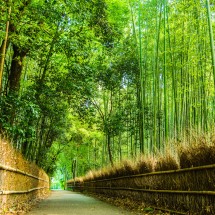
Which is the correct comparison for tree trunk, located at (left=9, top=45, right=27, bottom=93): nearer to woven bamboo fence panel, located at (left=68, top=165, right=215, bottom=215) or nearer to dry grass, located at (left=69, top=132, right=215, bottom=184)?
dry grass, located at (left=69, top=132, right=215, bottom=184)

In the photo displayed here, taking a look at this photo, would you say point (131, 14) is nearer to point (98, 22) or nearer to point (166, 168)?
point (98, 22)

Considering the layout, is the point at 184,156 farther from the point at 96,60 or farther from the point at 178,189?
the point at 96,60

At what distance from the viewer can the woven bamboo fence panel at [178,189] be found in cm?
412

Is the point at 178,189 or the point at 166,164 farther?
the point at 166,164

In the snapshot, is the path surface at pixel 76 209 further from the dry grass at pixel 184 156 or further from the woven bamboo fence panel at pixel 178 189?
the dry grass at pixel 184 156

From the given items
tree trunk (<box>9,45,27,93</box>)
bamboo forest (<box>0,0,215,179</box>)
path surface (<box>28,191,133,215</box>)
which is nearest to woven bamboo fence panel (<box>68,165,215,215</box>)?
bamboo forest (<box>0,0,215,179</box>)

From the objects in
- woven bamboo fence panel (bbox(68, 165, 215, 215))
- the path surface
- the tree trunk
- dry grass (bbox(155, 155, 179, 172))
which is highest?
the tree trunk

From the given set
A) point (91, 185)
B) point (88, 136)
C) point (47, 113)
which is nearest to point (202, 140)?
point (47, 113)

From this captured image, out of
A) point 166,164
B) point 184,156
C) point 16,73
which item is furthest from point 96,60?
point 184,156

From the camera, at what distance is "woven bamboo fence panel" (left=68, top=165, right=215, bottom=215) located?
13.5ft

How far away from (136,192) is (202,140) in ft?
12.2

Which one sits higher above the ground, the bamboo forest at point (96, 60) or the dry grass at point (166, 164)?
the bamboo forest at point (96, 60)

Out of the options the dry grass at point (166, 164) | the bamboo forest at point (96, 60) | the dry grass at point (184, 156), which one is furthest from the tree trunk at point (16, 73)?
the dry grass at point (166, 164)

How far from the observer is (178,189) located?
5082 millimetres
